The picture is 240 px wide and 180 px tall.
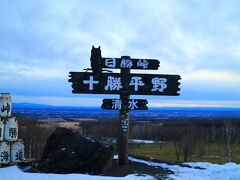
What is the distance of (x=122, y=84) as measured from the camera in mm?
11688

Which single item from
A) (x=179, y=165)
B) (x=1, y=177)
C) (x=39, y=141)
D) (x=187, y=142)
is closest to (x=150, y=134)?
(x=187, y=142)

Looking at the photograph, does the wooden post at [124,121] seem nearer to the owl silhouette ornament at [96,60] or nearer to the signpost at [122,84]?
the signpost at [122,84]

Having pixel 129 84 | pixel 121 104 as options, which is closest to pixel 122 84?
pixel 129 84

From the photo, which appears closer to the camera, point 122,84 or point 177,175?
point 177,175

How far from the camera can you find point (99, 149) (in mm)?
10297

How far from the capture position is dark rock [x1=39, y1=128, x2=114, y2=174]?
1013 centimetres

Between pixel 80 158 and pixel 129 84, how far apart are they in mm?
2858

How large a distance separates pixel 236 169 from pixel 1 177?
20.6ft

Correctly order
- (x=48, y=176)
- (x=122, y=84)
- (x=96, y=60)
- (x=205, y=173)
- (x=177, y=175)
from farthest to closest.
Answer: (x=122, y=84) → (x=96, y=60) → (x=205, y=173) → (x=177, y=175) → (x=48, y=176)

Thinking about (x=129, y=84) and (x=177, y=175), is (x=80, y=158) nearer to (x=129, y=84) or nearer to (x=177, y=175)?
(x=177, y=175)

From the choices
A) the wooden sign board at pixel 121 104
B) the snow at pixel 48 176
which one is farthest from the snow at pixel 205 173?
the wooden sign board at pixel 121 104

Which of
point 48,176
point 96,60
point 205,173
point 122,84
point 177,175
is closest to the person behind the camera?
point 48,176

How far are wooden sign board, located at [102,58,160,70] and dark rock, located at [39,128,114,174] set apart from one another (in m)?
2.44

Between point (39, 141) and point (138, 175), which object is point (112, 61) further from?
point (39, 141)
